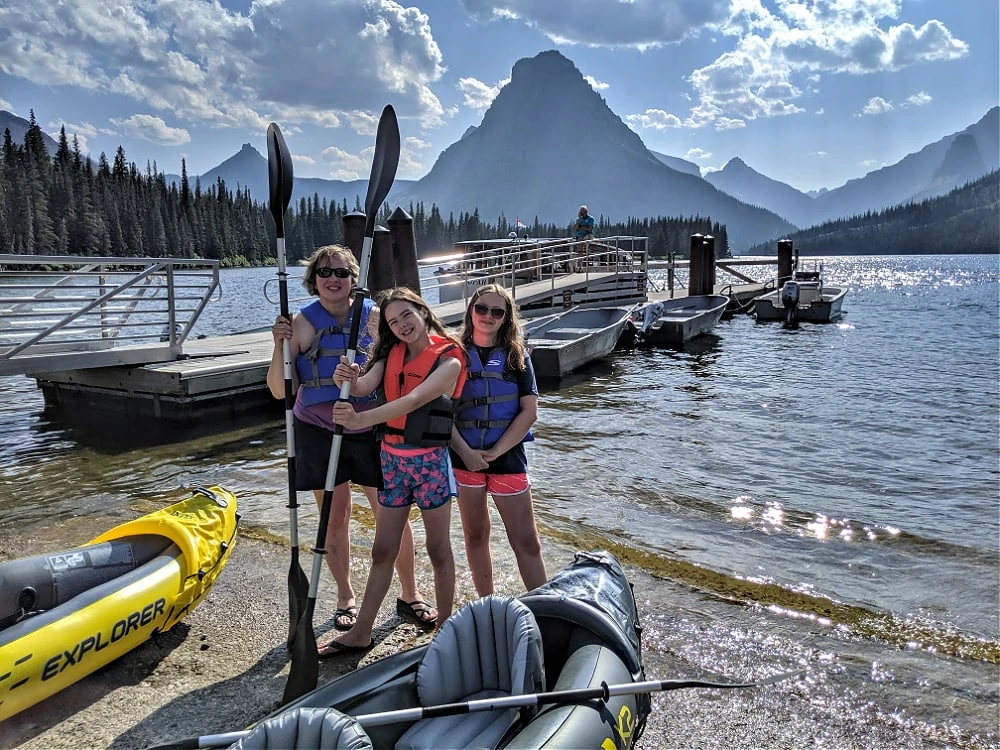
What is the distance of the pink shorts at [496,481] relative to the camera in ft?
14.0

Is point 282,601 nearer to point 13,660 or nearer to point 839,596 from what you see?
point 13,660

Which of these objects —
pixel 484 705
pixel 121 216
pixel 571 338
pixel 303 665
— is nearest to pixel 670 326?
pixel 571 338

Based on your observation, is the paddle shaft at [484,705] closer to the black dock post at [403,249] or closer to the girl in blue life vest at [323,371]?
the girl in blue life vest at [323,371]

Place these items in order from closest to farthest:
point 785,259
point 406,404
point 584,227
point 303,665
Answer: point 303,665, point 406,404, point 584,227, point 785,259

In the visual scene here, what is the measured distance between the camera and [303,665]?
3.70m

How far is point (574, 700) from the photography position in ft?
9.15

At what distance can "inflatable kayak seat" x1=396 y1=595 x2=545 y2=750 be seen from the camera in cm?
294

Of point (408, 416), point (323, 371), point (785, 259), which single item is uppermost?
point (785, 259)

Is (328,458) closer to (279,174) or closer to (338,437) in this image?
(338,437)

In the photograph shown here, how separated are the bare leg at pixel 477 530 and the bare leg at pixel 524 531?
0.12 m

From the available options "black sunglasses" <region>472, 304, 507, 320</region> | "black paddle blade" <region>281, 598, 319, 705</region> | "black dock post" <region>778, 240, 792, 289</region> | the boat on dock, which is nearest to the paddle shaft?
"black paddle blade" <region>281, 598, 319, 705</region>

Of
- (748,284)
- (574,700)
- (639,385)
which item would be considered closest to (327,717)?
(574,700)

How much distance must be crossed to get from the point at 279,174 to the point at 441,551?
2.63 meters

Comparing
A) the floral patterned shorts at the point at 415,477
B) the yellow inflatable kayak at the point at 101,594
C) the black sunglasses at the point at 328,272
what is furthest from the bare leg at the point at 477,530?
the yellow inflatable kayak at the point at 101,594
